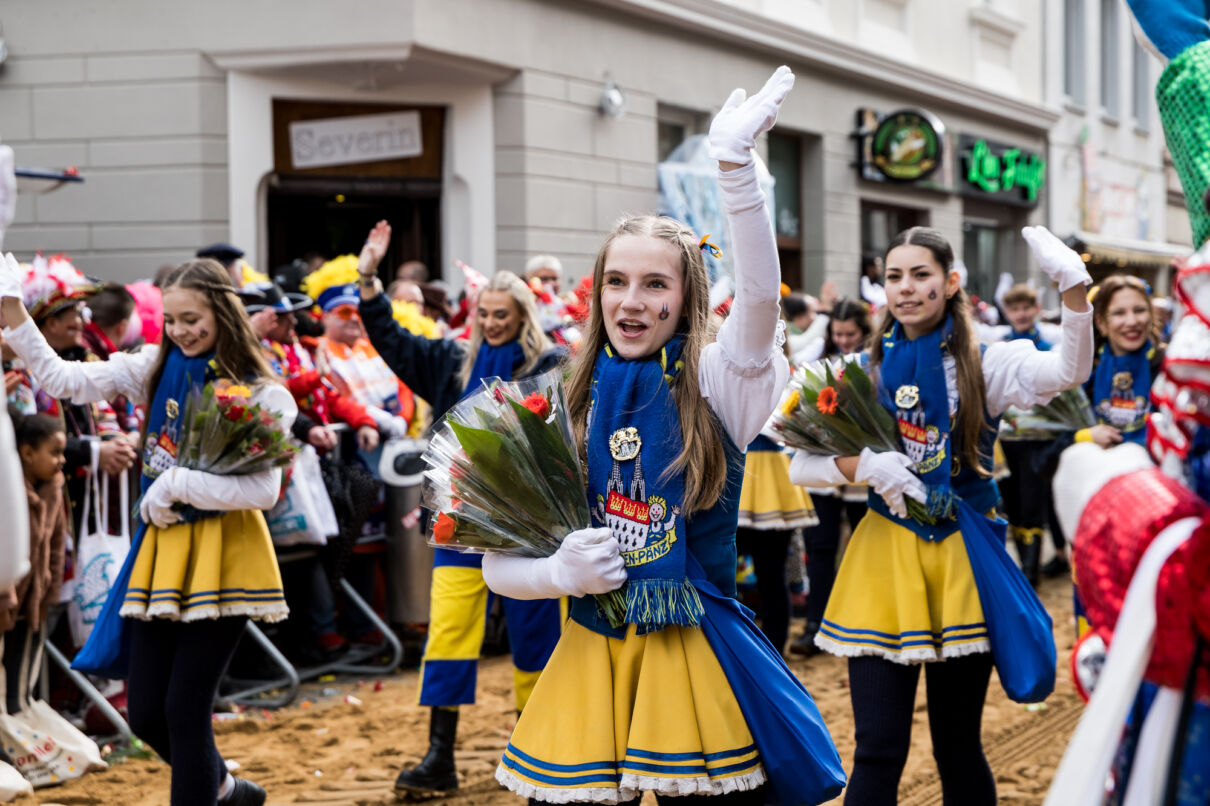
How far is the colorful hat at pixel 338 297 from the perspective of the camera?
317 inches

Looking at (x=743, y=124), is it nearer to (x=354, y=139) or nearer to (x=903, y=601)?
(x=903, y=601)

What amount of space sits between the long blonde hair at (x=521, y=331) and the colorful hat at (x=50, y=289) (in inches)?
67.3

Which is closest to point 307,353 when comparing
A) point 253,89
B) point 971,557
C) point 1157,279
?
point 253,89

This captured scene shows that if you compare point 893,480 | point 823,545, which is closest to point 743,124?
point 893,480

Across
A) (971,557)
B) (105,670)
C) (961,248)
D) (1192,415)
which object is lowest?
(105,670)

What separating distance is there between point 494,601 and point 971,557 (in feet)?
13.7

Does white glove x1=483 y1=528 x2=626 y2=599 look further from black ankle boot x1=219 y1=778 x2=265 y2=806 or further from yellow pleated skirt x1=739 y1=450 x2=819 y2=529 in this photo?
yellow pleated skirt x1=739 y1=450 x2=819 y2=529

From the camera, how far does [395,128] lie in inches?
463

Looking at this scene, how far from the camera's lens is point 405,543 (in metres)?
7.61

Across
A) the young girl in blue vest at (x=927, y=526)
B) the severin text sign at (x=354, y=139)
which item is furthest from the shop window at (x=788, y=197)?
the young girl in blue vest at (x=927, y=526)

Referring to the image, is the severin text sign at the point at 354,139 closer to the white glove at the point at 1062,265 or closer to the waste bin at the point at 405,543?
the waste bin at the point at 405,543

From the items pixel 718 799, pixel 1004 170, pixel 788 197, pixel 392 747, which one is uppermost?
pixel 1004 170

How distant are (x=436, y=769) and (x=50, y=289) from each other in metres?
2.60

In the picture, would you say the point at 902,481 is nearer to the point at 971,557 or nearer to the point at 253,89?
the point at 971,557
